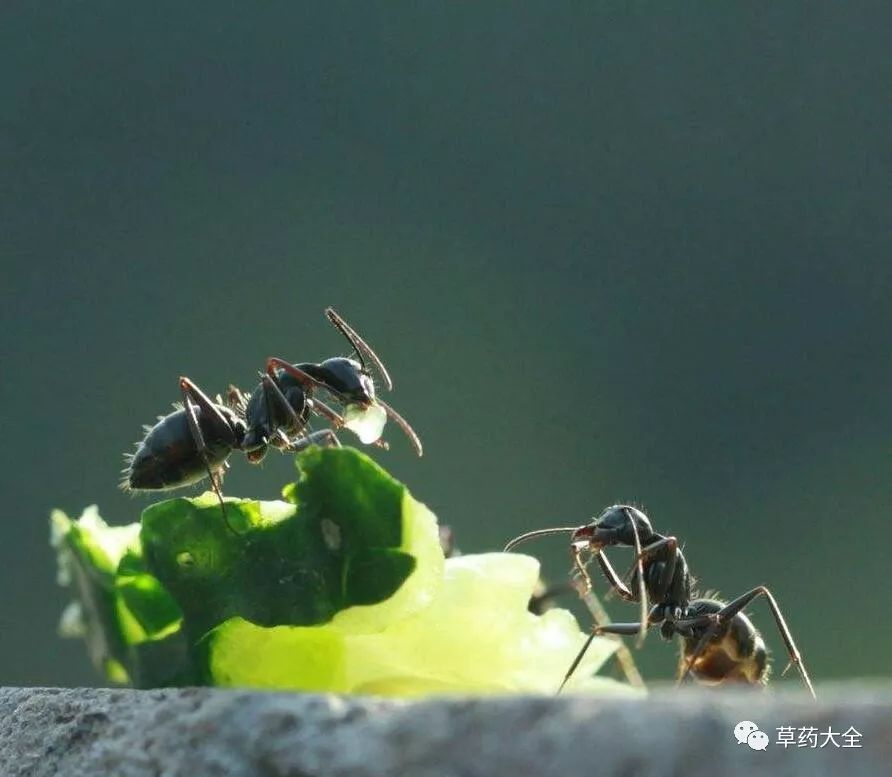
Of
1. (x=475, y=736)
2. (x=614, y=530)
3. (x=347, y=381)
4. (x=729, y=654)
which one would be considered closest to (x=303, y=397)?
(x=347, y=381)

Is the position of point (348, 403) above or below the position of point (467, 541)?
above

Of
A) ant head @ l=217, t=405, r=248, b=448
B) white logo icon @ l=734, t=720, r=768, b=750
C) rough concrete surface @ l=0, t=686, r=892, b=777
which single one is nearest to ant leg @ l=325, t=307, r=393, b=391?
ant head @ l=217, t=405, r=248, b=448

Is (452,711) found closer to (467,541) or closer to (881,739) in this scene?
(881,739)

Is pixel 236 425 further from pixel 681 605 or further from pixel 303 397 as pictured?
pixel 681 605

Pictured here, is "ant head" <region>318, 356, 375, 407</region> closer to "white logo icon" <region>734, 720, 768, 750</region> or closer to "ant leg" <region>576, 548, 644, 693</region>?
"ant leg" <region>576, 548, 644, 693</region>

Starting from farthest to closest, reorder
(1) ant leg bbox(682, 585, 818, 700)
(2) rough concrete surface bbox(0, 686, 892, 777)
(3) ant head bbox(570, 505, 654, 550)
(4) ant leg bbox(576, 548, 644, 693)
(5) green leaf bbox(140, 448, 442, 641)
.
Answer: (3) ant head bbox(570, 505, 654, 550) < (1) ant leg bbox(682, 585, 818, 700) < (4) ant leg bbox(576, 548, 644, 693) < (5) green leaf bbox(140, 448, 442, 641) < (2) rough concrete surface bbox(0, 686, 892, 777)

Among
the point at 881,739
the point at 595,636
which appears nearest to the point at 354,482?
the point at 595,636
